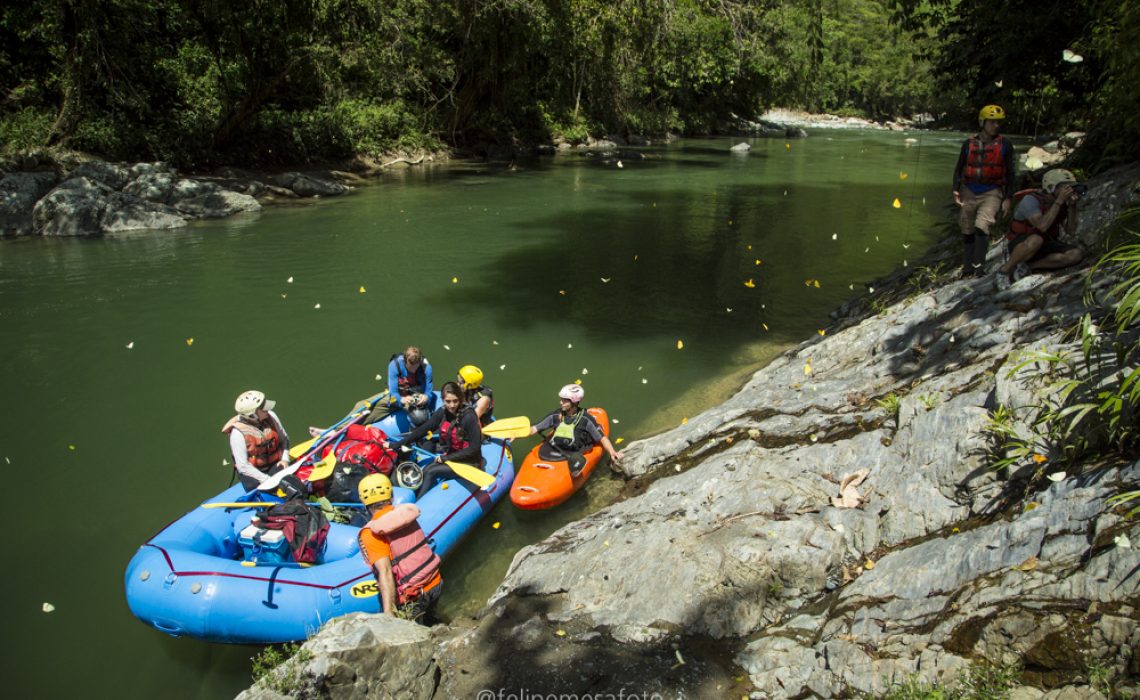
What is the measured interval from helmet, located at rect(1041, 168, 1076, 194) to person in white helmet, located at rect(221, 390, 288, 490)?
20.0 ft

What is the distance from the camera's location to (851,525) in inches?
155

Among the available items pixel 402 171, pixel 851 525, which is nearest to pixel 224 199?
pixel 402 171

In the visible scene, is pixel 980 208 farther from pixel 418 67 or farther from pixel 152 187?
pixel 418 67

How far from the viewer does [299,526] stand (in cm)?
486

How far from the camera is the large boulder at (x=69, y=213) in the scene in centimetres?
1482

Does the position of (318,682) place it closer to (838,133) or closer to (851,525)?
(851,525)

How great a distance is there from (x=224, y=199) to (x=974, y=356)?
56.4ft

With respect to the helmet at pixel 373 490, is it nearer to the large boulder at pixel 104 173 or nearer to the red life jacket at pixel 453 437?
the red life jacket at pixel 453 437

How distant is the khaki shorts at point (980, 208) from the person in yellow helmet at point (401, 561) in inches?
202

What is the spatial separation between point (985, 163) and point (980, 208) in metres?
0.37

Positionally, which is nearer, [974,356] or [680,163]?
[974,356]

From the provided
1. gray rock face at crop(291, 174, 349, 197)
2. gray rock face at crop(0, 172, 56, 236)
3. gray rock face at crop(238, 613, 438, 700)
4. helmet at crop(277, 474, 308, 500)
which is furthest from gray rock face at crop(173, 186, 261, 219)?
gray rock face at crop(238, 613, 438, 700)

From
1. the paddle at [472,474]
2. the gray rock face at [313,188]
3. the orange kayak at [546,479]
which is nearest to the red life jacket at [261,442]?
the paddle at [472,474]

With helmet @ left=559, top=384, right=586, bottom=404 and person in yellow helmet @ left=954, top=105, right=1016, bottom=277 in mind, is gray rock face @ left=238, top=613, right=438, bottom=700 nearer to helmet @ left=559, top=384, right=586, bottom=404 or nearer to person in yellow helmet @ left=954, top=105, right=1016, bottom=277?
helmet @ left=559, top=384, right=586, bottom=404
